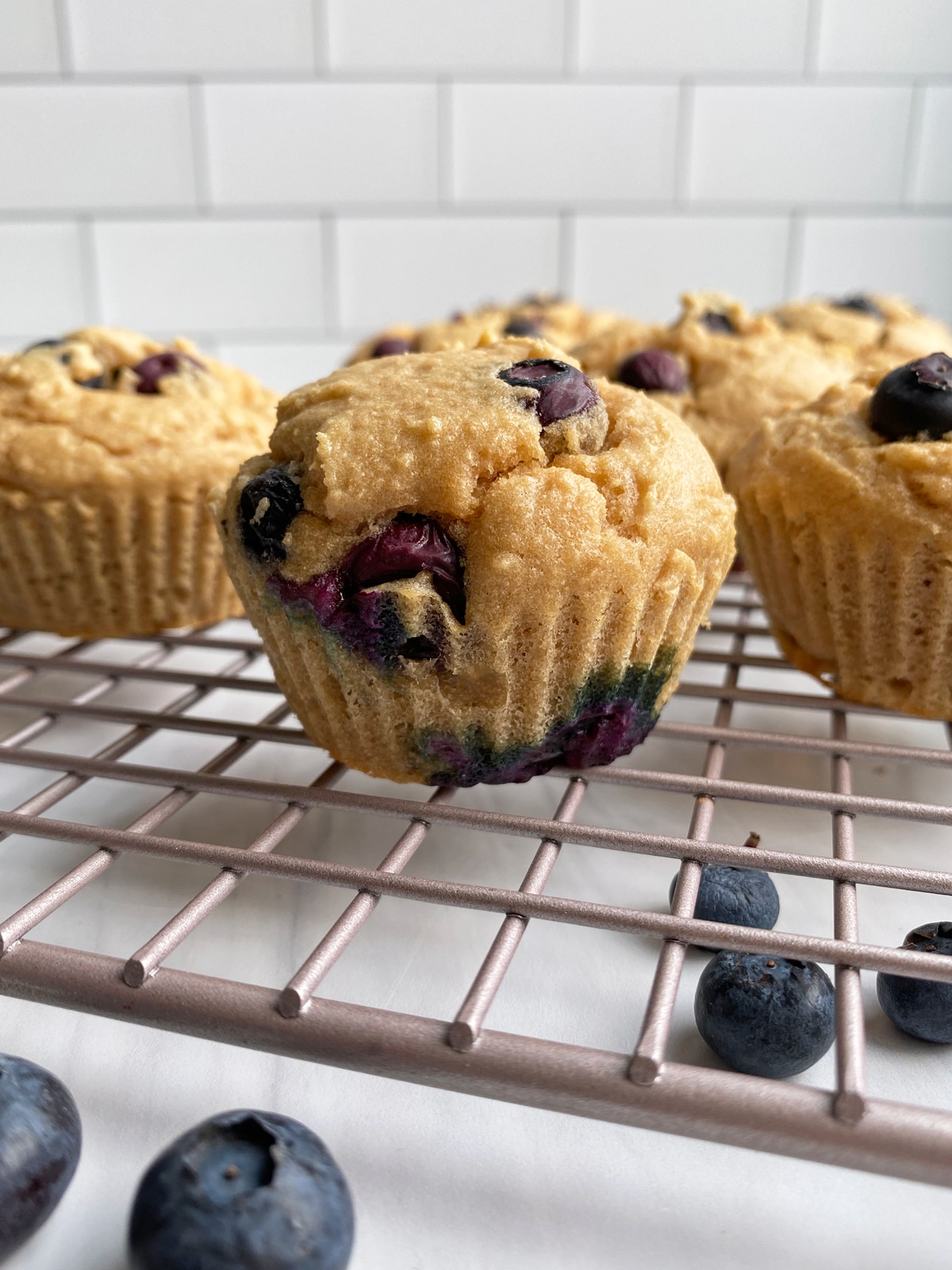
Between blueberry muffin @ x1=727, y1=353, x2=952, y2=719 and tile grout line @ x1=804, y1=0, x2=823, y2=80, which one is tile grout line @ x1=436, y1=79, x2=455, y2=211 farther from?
blueberry muffin @ x1=727, y1=353, x2=952, y2=719

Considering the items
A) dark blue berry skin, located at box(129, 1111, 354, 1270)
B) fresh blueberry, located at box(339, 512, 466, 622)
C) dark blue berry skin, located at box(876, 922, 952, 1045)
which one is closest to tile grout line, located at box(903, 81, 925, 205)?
fresh blueberry, located at box(339, 512, 466, 622)

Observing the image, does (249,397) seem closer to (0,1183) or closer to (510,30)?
(0,1183)

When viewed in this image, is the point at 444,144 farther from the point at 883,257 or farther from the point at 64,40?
the point at 883,257

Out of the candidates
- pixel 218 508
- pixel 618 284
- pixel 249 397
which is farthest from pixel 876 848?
pixel 618 284

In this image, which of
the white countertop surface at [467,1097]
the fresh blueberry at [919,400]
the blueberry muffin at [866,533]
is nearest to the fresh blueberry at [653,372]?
the blueberry muffin at [866,533]

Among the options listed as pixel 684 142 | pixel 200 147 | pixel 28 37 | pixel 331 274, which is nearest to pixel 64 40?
pixel 28 37

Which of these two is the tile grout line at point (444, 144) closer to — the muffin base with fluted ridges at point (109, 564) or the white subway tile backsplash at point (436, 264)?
the white subway tile backsplash at point (436, 264)
